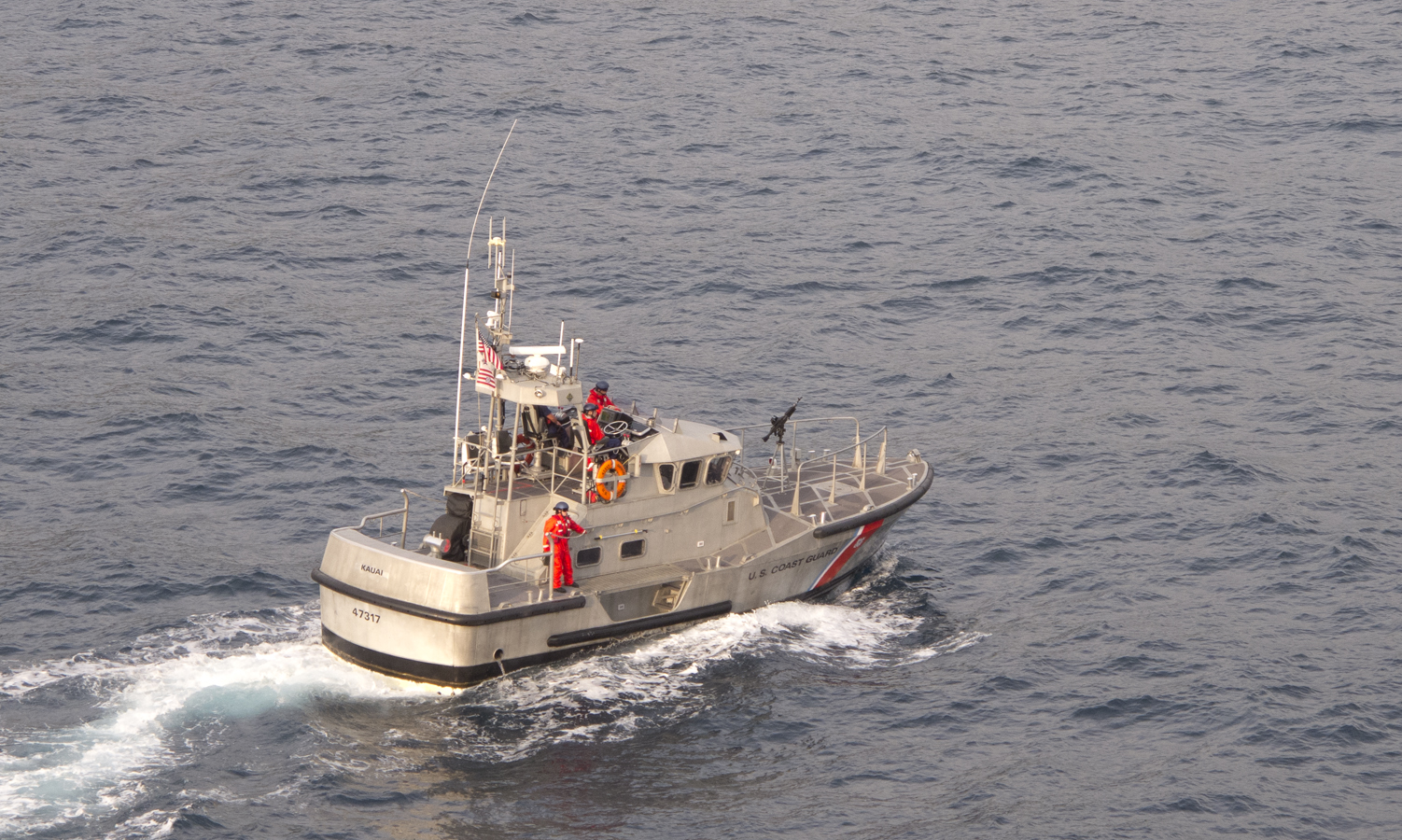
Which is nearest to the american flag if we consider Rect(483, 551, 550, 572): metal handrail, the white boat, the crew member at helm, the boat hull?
the white boat

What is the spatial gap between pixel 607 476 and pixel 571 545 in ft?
4.40

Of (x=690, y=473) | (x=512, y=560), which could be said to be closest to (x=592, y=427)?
(x=690, y=473)

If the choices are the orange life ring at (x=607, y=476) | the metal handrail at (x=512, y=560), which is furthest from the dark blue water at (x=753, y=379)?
the orange life ring at (x=607, y=476)

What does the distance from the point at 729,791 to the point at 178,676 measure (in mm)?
9481

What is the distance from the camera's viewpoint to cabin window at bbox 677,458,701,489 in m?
29.4

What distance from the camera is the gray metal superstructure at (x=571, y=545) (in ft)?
88.6

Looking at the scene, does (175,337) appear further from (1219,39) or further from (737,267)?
(1219,39)

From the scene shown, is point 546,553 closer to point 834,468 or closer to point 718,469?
point 718,469

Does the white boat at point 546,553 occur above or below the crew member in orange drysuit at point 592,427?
below

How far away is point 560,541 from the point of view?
27.6m

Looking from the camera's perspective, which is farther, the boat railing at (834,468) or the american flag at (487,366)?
the boat railing at (834,468)

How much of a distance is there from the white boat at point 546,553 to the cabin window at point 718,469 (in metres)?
0.03

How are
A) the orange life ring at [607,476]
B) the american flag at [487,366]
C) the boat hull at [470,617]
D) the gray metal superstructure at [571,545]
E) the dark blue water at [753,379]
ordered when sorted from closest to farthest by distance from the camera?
the dark blue water at [753,379], the boat hull at [470,617], the gray metal superstructure at [571,545], the american flag at [487,366], the orange life ring at [607,476]

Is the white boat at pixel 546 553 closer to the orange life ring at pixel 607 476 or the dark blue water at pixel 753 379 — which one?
the orange life ring at pixel 607 476
